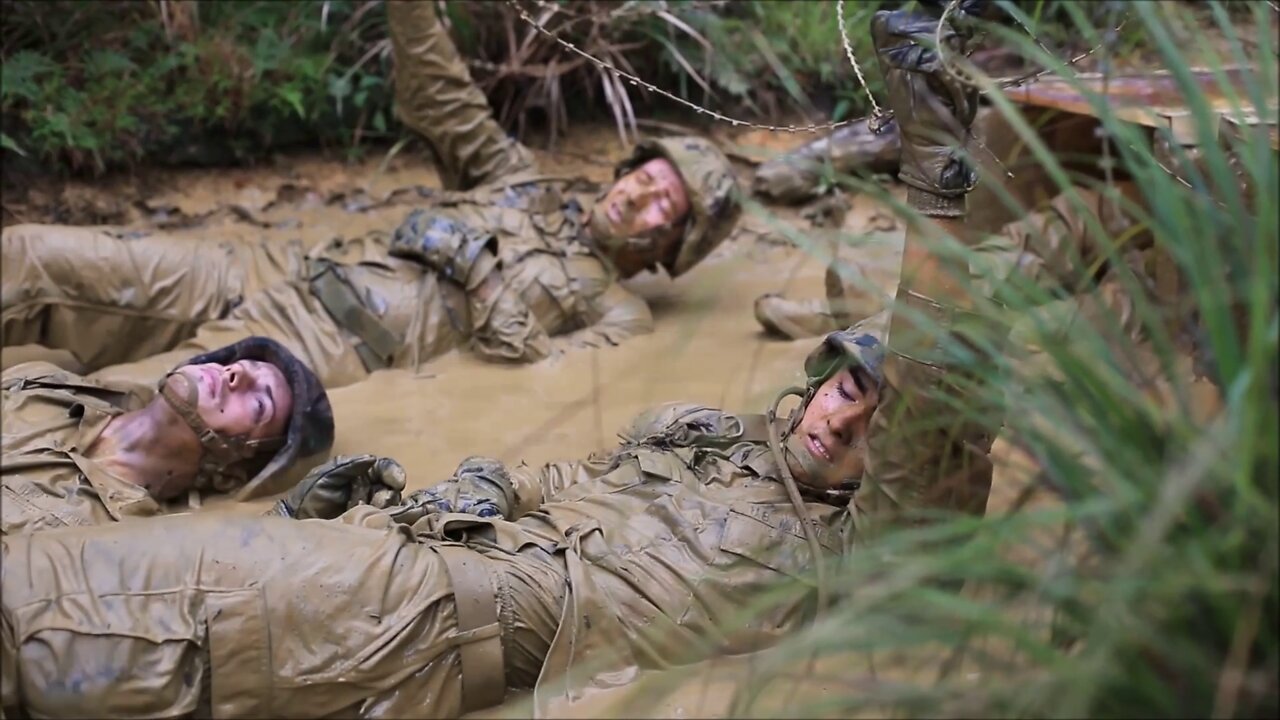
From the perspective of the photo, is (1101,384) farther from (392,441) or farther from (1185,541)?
(392,441)

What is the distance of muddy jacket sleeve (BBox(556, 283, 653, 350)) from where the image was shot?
13.6 feet

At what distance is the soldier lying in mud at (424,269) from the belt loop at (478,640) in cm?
177

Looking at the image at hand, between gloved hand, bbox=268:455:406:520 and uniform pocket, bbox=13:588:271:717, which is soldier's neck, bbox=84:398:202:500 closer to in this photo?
gloved hand, bbox=268:455:406:520

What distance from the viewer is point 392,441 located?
11.1ft

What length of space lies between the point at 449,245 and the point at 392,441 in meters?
0.88

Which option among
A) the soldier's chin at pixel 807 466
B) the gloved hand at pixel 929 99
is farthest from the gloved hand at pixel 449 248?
the gloved hand at pixel 929 99

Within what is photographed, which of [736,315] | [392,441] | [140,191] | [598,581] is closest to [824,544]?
[598,581]

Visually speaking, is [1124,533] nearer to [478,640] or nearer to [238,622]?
[478,640]

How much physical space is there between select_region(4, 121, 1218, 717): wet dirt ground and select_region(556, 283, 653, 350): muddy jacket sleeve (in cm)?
6

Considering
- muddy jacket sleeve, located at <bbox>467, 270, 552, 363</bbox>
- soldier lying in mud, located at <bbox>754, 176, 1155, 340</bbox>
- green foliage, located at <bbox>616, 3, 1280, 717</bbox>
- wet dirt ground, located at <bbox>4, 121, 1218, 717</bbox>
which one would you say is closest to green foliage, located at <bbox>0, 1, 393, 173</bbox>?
wet dirt ground, located at <bbox>4, 121, 1218, 717</bbox>

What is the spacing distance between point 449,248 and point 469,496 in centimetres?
158

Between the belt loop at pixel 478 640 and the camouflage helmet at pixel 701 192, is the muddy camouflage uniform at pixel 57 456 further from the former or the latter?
the camouflage helmet at pixel 701 192

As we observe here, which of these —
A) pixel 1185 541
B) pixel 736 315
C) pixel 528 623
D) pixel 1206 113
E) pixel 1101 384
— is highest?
pixel 1206 113

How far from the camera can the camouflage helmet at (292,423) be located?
119 inches
